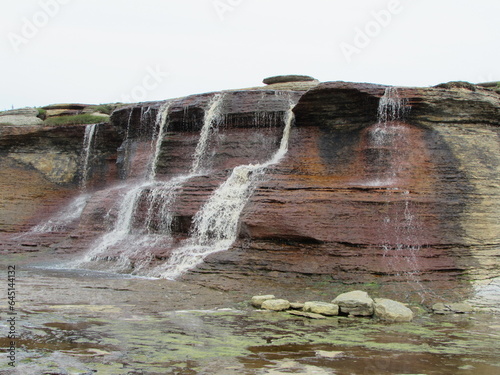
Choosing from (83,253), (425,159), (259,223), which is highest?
(425,159)

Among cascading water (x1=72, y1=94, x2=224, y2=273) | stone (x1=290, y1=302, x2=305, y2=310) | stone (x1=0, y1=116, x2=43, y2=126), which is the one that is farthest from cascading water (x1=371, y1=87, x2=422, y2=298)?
stone (x1=0, y1=116, x2=43, y2=126)

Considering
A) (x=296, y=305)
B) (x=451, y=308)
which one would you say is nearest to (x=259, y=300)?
(x=296, y=305)

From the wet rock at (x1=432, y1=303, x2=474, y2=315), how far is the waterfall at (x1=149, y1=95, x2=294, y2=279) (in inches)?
262

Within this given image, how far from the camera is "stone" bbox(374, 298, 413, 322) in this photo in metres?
11.1

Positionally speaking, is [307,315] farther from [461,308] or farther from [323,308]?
[461,308]

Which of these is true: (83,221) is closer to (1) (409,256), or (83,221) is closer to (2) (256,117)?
(2) (256,117)

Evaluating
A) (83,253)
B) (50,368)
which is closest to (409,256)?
(50,368)

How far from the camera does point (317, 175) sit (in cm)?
1903

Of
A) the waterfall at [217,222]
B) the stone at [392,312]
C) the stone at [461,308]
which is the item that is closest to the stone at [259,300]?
the stone at [392,312]

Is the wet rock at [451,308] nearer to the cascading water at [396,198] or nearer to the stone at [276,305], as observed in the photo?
the cascading water at [396,198]

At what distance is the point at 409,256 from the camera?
14.7 m

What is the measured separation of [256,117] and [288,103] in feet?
5.10

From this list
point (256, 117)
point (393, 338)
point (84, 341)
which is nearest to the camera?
point (84, 341)

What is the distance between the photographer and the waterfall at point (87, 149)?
28188mm
